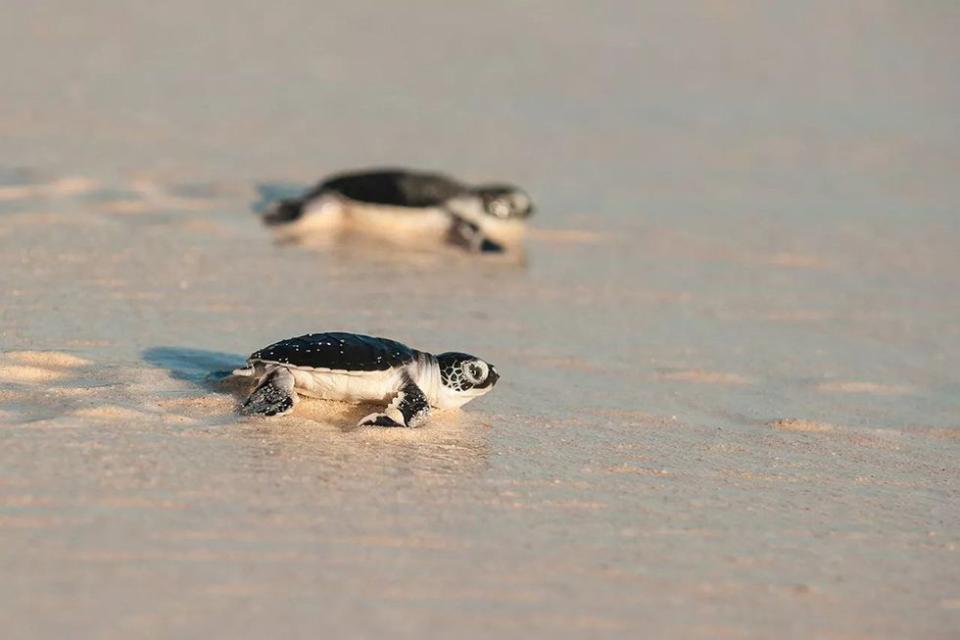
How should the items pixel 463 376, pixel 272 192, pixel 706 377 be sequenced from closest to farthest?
1. pixel 463 376
2. pixel 706 377
3. pixel 272 192

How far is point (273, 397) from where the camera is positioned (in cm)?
514

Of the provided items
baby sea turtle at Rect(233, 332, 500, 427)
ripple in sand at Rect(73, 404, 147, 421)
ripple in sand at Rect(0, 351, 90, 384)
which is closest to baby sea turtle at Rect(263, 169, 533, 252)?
ripple in sand at Rect(0, 351, 90, 384)

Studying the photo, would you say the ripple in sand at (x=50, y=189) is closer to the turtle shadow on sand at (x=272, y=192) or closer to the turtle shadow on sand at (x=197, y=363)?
the turtle shadow on sand at (x=272, y=192)

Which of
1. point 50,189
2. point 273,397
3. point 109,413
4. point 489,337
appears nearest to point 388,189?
point 50,189

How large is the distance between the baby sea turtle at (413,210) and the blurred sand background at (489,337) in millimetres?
261

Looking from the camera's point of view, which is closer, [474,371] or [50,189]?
[474,371]

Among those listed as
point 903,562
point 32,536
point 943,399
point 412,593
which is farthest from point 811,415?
point 32,536

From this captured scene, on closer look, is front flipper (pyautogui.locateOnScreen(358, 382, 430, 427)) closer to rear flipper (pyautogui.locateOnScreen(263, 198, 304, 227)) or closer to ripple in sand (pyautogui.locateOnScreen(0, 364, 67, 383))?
ripple in sand (pyautogui.locateOnScreen(0, 364, 67, 383))

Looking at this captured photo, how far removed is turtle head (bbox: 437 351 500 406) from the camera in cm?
554

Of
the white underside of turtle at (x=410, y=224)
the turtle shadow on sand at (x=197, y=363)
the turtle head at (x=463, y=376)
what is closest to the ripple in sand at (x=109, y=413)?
Result: the turtle shadow on sand at (x=197, y=363)

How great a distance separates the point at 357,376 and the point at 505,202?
15.4 feet

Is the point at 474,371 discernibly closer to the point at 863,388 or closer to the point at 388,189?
the point at 863,388

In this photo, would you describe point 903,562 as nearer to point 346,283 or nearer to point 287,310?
point 287,310

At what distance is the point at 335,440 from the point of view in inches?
199
